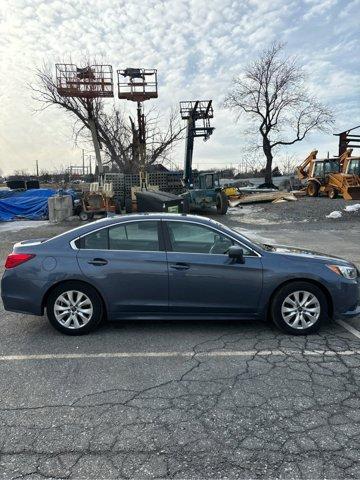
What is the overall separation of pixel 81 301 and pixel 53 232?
11.7 meters

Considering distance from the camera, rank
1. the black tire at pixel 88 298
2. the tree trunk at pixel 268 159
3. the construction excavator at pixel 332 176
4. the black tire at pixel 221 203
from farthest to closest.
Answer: the tree trunk at pixel 268 159 → the construction excavator at pixel 332 176 → the black tire at pixel 221 203 → the black tire at pixel 88 298

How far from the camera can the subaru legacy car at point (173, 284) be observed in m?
4.61

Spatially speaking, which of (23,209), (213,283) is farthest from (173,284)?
(23,209)

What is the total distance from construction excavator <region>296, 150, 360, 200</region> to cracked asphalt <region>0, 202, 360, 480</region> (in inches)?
831

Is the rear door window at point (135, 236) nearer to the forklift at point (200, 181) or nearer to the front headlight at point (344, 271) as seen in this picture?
the front headlight at point (344, 271)

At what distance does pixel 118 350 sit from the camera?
433 cm

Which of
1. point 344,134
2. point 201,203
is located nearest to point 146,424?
point 201,203

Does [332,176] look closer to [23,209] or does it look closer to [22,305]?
[23,209]

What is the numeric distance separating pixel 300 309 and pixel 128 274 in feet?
6.69

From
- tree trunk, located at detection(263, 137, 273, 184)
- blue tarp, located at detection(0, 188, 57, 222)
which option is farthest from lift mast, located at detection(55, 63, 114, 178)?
tree trunk, located at detection(263, 137, 273, 184)

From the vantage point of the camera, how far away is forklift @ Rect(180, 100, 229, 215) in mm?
20766

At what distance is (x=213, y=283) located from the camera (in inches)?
181

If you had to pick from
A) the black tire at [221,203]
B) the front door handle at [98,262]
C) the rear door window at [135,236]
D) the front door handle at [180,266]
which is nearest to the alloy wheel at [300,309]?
the front door handle at [180,266]

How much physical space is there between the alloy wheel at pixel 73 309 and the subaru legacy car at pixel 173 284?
1cm
